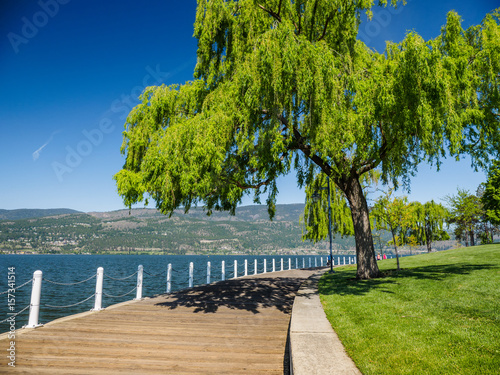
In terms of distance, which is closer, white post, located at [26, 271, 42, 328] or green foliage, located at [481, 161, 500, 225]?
white post, located at [26, 271, 42, 328]

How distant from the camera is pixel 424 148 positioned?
31.6 feet

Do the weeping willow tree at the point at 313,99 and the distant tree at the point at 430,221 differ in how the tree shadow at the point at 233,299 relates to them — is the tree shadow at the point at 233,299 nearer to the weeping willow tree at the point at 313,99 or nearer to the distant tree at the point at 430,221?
the weeping willow tree at the point at 313,99

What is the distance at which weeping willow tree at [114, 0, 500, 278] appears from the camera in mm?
9070

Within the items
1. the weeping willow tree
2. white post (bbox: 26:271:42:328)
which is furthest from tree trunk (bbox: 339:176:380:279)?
white post (bbox: 26:271:42:328)

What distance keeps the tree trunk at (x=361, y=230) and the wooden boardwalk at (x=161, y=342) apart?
5526 mm

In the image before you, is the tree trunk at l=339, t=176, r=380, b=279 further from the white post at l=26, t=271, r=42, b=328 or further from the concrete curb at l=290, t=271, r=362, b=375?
the white post at l=26, t=271, r=42, b=328

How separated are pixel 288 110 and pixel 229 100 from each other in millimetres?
1840

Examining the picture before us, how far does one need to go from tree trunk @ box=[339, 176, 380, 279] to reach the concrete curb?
300 inches

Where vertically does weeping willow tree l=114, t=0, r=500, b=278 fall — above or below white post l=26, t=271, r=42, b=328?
above

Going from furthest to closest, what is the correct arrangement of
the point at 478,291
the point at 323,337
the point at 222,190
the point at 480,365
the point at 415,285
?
the point at 222,190 < the point at 415,285 < the point at 478,291 < the point at 323,337 < the point at 480,365

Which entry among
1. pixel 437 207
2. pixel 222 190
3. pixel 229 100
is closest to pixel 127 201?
pixel 222 190

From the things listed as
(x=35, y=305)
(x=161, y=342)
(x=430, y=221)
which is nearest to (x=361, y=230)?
(x=161, y=342)

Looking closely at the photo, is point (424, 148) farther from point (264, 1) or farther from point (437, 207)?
point (437, 207)

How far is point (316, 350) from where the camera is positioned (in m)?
4.68
